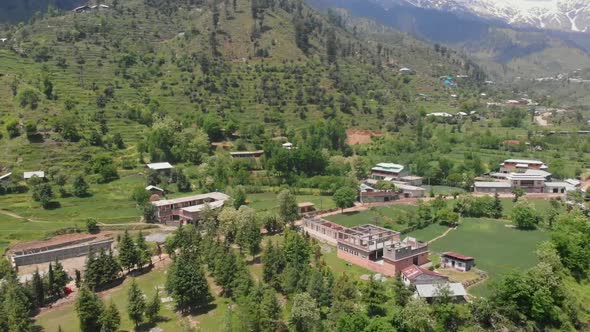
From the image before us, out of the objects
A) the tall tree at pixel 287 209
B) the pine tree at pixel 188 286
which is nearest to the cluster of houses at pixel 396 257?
the tall tree at pixel 287 209

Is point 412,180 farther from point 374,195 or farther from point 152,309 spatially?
point 152,309

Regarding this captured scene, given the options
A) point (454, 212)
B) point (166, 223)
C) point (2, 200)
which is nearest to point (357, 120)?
point (454, 212)

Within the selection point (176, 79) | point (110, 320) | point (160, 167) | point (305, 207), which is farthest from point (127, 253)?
point (176, 79)

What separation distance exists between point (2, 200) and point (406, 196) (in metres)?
48.3

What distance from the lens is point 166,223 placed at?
2121 inches

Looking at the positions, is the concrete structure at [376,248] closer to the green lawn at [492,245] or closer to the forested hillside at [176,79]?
the green lawn at [492,245]

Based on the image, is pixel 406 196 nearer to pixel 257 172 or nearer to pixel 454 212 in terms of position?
pixel 454 212

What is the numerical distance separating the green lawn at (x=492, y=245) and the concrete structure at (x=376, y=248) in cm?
411

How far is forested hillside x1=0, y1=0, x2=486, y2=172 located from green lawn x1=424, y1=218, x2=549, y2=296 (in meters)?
39.7

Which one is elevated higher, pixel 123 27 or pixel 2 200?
pixel 123 27

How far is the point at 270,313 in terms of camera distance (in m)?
31.2

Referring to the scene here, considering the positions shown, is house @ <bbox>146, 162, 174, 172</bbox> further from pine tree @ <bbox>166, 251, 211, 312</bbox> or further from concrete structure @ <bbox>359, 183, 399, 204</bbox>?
pine tree @ <bbox>166, 251, 211, 312</bbox>

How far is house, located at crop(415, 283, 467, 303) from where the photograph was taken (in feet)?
108

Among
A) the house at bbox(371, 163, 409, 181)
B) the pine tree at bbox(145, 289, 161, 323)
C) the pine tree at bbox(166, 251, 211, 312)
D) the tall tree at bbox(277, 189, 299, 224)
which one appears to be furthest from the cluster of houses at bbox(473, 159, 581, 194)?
the pine tree at bbox(145, 289, 161, 323)
